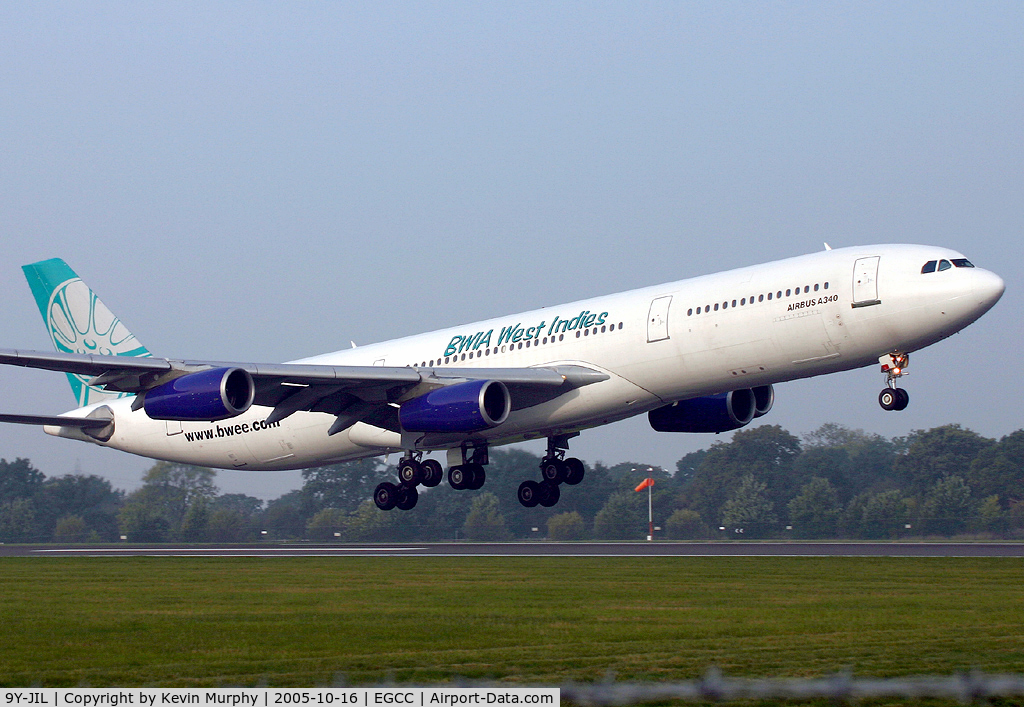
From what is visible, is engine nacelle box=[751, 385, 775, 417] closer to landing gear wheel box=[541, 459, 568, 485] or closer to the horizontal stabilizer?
landing gear wheel box=[541, 459, 568, 485]

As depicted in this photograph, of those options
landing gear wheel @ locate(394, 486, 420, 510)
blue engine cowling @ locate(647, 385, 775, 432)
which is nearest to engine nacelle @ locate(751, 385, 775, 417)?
blue engine cowling @ locate(647, 385, 775, 432)

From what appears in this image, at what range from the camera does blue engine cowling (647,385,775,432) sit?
3844cm

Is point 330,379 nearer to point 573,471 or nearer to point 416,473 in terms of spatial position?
point 416,473

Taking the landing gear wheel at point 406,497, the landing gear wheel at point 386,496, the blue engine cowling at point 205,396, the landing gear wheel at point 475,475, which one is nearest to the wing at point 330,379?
the blue engine cowling at point 205,396

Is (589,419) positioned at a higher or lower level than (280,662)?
higher

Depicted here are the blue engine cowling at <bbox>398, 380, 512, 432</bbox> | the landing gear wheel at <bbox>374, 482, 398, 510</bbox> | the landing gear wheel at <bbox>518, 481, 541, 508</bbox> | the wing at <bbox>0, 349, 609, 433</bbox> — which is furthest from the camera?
the landing gear wheel at <bbox>374, 482, 398, 510</bbox>

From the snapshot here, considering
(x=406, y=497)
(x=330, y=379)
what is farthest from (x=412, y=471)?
(x=330, y=379)

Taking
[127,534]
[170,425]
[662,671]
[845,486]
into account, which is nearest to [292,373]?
[170,425]

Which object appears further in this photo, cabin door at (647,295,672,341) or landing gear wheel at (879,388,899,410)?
cabin door at (647,295,672,341)

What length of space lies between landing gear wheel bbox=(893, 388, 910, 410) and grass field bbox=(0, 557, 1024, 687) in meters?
4.16

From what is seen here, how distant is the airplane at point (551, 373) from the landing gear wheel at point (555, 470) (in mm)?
57

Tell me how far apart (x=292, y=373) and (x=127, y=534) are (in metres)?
40.1

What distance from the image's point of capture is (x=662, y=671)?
14750 millimetres

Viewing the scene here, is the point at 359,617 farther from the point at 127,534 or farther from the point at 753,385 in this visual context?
the point at 127,534
